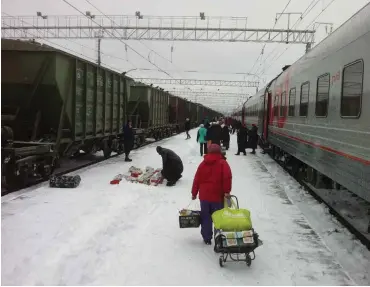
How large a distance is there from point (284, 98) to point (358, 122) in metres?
7.68

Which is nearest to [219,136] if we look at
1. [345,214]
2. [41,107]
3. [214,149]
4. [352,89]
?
[41,107]

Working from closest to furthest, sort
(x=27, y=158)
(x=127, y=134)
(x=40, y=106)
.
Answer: (x=27, y=158), (x=40, y=106), (x=127, y=134)

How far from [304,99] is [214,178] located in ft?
17.5

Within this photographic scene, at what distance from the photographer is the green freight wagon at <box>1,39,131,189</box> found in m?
9.36

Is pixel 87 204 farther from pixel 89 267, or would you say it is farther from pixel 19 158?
pixel 89 267

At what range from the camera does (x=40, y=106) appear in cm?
1059

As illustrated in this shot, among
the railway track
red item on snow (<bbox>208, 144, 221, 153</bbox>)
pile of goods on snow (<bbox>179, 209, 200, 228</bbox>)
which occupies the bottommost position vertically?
the railway track

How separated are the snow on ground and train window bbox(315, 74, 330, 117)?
6.49 ft

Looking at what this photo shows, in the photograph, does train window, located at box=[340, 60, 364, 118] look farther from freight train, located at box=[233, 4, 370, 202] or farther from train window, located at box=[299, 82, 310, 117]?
train window, located at box=[299, 82, 310, 117]

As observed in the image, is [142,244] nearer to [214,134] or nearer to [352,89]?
[352,89]

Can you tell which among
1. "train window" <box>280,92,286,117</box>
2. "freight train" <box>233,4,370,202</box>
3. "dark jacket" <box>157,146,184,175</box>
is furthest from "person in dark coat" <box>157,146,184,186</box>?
"train window" <box>280,92,286,117</box>

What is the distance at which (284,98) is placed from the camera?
1330cm

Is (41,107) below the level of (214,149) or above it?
above

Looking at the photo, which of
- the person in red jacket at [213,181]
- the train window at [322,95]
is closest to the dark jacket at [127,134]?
the train window at [322,95]
